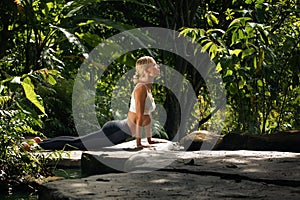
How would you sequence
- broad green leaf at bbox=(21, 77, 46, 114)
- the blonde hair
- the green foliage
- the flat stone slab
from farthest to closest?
1. the green foliage
2. the blonde hair
3. broad green leaf at bbox=(21, 77, 46, 114)
4. the flat stone slab

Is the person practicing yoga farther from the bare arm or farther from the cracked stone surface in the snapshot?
the cracked stone surface

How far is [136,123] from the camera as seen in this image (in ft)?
14.8

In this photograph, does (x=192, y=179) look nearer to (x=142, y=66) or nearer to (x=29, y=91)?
(x=29, y=91)

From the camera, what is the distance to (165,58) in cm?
795

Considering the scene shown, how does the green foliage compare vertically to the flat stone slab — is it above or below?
above

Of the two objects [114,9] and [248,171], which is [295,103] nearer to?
[114,9]

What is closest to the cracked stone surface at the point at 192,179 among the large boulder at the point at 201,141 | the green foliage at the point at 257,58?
the large boulder at the point at 201,141

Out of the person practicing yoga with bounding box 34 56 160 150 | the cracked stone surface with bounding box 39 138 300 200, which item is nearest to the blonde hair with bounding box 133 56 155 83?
the person practicing yoga with bounding box 34 56 160 150

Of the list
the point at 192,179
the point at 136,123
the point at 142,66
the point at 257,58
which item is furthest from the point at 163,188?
the point at 257,58

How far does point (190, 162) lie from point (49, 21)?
2.71 m

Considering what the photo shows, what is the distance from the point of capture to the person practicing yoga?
4395mm

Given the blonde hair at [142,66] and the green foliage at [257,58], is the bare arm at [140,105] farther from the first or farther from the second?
the green foliage at [257,58]

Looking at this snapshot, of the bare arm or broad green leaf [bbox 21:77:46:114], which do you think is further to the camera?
the bare arm

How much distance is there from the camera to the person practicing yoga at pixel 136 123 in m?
4.39
